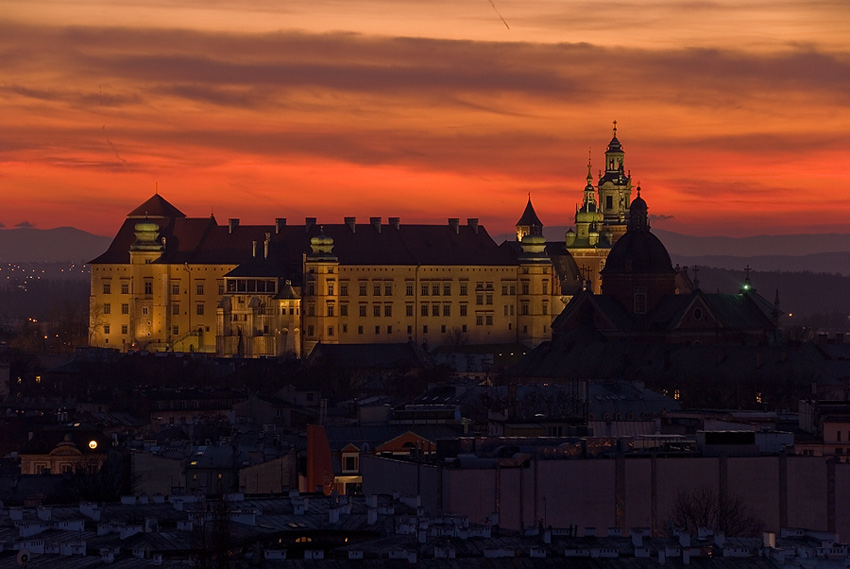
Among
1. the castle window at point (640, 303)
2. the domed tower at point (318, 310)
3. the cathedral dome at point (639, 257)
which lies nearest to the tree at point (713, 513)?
the castle window at point (640, 303)

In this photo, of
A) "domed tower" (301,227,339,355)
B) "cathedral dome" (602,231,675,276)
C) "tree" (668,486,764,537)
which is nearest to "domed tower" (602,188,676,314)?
"cathedral dome" (602,231,675,276)

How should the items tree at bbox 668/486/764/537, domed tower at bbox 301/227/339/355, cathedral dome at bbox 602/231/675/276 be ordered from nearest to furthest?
tree at bbox 668/486/764/537 < cathedral dome at bbox 602/231/675/276 < domed tower at bbox 301/227/339/355

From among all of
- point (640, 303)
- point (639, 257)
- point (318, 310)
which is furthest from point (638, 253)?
point (318, 310)

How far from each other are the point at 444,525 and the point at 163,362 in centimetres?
10998

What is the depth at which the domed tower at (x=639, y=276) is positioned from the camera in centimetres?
15800

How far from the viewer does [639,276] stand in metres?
159

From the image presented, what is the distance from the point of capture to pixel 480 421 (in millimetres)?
99875

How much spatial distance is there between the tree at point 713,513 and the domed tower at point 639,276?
8610 cm

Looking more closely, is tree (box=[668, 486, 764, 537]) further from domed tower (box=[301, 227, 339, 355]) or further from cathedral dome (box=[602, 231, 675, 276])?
domed tower (box=[301, 227, 339, 355])

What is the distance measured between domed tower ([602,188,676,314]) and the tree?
8610cm

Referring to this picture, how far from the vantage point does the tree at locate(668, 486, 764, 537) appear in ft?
222

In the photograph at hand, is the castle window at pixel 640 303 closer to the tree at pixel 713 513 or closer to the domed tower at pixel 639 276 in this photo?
the domed tower at pixel 639 276

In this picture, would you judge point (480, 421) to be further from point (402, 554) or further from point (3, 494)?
point (402, 554)

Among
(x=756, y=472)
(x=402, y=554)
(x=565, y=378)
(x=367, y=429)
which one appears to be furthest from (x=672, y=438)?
(x=565, y=378)
